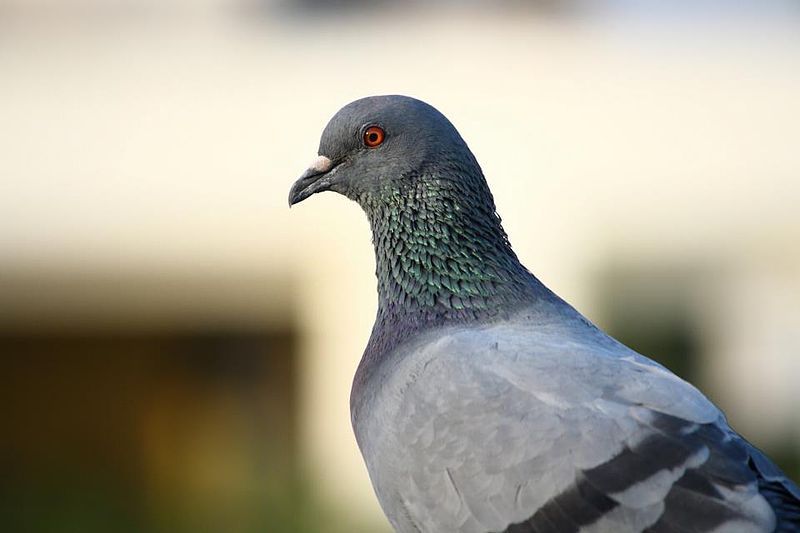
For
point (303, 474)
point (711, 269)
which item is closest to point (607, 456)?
point (303, 474)

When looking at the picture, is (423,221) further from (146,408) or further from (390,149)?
(146,408)

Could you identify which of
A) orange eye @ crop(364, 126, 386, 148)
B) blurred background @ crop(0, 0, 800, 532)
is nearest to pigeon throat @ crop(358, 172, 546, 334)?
orange eye @ crop(364, 126, 386, 148)

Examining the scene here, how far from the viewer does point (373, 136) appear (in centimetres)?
481

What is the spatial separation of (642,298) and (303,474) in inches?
159

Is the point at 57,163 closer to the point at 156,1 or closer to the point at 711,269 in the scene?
the point at 156,1

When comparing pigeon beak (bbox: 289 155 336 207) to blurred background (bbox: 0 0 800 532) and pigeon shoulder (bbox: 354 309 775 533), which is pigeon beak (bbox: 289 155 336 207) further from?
blurred background (bbox: 0 0 800 532)

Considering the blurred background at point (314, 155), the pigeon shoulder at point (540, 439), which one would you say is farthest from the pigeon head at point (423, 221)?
the blurred background at point (314, 155)

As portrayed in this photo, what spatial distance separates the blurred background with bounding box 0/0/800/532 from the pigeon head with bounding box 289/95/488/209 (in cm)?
736

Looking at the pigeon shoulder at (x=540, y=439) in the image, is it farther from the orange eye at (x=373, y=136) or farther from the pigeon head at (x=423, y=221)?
the orange eye at (x=373, y=136)

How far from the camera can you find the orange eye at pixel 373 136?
4.79 metres

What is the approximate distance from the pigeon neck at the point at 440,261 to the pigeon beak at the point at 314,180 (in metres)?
0.23

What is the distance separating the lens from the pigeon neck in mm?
4562

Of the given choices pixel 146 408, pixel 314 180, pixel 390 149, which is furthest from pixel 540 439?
pixel 146 408

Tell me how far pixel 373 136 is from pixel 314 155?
24.4 ft
